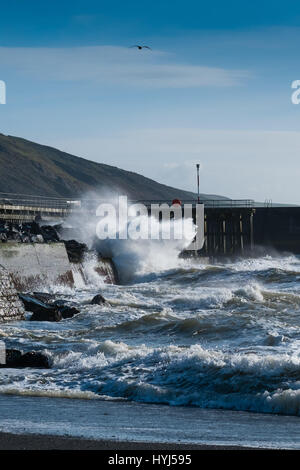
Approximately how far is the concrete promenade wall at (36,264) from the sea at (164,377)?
3292 millimetres

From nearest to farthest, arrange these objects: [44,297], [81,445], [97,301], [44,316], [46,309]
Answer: [81,445] < [44,316] < [46,309] < [97,301] < [44,297]

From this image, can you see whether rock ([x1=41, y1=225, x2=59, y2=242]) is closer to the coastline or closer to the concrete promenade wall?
the concrete promenade wall

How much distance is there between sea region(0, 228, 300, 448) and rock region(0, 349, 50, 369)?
0.67 feet

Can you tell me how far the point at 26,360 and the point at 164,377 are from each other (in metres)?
2.39

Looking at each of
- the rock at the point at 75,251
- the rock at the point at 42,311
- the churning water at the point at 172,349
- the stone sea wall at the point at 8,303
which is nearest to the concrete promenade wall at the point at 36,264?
the churning water at the point at 172,349

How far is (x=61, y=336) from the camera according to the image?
1595 cm

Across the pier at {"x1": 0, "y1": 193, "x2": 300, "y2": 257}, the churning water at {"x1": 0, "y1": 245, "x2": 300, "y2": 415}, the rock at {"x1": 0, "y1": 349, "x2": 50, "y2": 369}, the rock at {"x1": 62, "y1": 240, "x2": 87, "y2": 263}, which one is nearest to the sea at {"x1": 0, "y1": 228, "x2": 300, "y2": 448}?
the churning water at {"x1": 0, "y1": 245, "x2": 300, "y2": 415}

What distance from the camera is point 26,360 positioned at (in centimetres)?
1271

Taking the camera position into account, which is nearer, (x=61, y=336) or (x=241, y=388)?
(x=241, y=388)

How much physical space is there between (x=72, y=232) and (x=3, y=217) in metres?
11.2

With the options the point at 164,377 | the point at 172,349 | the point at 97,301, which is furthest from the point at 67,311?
the point at 164,377

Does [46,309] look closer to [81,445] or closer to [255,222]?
[81,445]

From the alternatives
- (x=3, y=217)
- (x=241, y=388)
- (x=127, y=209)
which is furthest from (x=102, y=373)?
(x=3, y=217)

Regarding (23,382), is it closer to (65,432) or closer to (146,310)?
(65,432)
